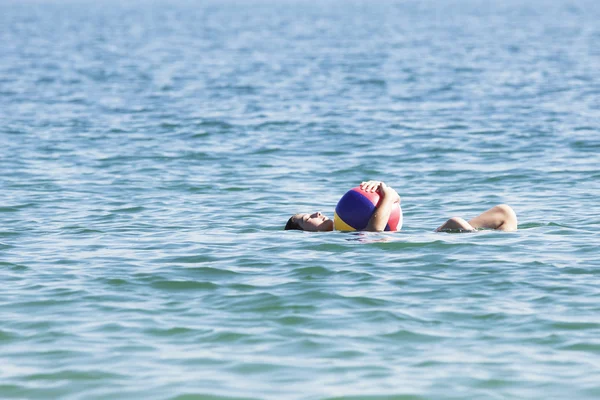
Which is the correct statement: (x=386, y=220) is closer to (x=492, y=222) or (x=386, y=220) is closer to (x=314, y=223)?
(x=314, y=223)

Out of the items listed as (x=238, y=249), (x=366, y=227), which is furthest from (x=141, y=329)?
(x=366, y=227)

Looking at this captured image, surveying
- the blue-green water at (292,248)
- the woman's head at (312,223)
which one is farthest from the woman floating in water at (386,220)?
the blue-green water at (292,248)

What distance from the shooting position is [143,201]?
53.0ft

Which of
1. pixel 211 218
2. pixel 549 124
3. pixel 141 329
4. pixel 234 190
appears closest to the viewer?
pixel 141 329

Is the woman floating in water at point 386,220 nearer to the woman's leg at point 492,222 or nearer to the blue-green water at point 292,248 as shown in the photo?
the woman's leg at point 492,222

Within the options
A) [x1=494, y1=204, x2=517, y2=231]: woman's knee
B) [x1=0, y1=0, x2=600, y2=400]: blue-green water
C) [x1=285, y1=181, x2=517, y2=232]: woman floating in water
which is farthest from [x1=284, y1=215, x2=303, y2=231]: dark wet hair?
[x1=494, y1=204, x2=517, y2=231]: woman's knee

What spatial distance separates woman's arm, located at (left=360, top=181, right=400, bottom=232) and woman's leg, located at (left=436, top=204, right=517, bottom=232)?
2.54 ft

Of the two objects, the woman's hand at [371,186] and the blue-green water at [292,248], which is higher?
the woman's hand at [371,186]

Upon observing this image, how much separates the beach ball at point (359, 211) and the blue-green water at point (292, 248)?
0.22m

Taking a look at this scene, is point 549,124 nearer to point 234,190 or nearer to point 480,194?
point 480,194

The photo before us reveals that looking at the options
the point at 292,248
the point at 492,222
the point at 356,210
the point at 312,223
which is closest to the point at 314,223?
the point at 312,223

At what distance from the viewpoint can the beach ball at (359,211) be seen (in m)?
12.6

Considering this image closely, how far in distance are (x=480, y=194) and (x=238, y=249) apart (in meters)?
5.44

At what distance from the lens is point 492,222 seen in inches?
509
